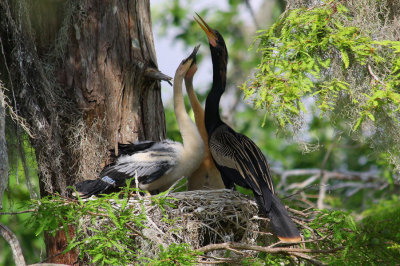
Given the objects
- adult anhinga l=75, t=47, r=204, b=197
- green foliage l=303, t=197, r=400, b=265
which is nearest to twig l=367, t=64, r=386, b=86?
green foliage l=303, t=197, r=400, b=265

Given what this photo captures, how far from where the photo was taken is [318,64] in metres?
3.67

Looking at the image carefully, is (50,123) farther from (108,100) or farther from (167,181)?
(167,181)

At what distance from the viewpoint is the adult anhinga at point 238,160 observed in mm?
3426

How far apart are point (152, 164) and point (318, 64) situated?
55.4 inches

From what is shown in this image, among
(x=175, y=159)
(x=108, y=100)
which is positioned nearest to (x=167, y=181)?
(x=175, y=159)

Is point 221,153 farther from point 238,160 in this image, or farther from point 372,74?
point 372,74

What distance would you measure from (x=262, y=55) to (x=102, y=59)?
48.6 inches

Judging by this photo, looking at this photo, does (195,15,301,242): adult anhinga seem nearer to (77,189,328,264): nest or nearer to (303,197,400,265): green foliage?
(77,189,328,264): nest

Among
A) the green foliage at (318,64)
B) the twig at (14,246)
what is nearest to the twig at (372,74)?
the green foliage at (318,64)

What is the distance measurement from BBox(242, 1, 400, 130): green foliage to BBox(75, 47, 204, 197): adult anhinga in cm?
77

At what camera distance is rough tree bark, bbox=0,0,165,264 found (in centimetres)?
375

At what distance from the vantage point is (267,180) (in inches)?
146

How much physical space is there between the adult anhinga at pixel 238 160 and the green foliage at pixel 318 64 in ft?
1.49

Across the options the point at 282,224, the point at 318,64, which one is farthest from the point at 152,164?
the point at 318,64
